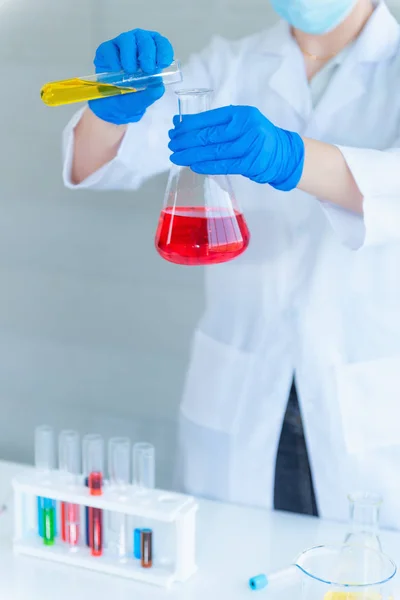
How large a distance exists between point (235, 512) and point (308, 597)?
0.51m

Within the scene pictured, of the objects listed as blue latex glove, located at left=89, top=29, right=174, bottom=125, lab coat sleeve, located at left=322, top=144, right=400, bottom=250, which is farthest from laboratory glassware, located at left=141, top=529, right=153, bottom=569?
blue latex glove, located at left=89, top=29, right=174, bottom=125

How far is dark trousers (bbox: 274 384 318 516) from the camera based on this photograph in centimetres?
171

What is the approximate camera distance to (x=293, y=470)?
1749 millimetres

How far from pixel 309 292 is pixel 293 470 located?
369mm

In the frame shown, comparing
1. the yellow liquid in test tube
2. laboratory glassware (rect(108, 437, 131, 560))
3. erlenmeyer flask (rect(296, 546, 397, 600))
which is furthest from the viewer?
laboratory glassware (rect(108, 437, 131, 560))

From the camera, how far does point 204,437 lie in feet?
5.96

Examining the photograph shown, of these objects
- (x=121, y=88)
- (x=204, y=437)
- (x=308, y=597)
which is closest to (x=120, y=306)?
(x=204, y=437)

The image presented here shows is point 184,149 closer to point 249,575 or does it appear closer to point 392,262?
point 392,262

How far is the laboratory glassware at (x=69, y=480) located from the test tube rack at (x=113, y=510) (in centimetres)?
1

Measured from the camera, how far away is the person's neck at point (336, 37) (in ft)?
5.18

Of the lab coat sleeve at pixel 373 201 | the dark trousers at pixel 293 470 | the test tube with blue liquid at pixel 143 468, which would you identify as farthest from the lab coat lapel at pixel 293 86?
the test tube with blue liquid at pixel 143 468

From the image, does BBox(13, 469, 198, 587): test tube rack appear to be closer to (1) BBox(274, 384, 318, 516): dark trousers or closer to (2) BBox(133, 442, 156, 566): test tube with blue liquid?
(2) BBox(133, 442, 156, 566): test tube with blue liquid

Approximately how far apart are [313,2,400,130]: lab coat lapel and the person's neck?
3 cm

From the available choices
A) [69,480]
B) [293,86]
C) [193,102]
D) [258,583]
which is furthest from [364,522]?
[293,86]
